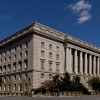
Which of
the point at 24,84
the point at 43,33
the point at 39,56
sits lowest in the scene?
the point at 24,84

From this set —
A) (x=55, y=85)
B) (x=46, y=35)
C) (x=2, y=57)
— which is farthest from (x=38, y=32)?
(x=2, y=57)

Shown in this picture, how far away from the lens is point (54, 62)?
57.4 meters

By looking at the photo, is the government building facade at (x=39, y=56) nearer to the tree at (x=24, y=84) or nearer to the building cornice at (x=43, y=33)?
the building cornice at (x=43, y=33)

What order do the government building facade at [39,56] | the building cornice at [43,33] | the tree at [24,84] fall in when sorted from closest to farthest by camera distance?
the tree at [24,84] < the government building facade at [39,56] < the building cornice at [43,33]

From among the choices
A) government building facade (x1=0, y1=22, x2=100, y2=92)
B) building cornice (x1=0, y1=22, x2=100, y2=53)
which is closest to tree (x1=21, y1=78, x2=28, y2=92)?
government building facade (x1=0, y1=22, x2=100, y2=92)

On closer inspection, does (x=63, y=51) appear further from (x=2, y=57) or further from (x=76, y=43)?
(x=2, y=57)

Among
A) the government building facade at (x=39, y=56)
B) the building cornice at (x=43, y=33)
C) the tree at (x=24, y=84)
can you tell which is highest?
the building cornice at (x=43, y=33)

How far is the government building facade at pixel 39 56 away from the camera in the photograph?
2034 inches

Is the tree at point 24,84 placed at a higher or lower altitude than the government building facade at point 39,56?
lower

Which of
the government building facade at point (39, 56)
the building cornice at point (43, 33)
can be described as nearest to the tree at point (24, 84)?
the government building facade at point (39, 56)

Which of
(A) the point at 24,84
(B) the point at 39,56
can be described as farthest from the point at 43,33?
(A) the point at 24,84

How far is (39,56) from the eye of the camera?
172ft

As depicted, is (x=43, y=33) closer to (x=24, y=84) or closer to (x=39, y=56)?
(x=39, y=56)

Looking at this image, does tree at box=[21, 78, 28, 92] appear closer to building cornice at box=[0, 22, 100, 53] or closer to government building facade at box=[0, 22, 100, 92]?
government building facade at box=[0, 22, 100, 92]
